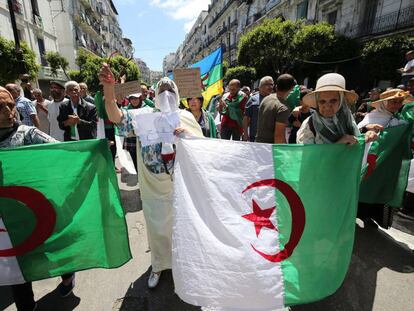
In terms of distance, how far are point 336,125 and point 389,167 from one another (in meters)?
1.41

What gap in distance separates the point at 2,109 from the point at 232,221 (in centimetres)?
176

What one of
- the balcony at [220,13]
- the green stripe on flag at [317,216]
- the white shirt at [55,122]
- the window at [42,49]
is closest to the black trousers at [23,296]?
the green stripe on flag at [317,216]

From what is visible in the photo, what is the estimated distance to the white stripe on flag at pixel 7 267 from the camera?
6.11 feet

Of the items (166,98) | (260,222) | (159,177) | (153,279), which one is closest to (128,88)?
(166,98)

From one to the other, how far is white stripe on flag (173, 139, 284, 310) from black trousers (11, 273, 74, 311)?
126cm

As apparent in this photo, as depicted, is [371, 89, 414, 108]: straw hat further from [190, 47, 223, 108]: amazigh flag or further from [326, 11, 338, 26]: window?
[326, 11, 338, 26]: window

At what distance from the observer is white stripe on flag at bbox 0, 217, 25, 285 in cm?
186

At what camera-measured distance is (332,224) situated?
196 cm

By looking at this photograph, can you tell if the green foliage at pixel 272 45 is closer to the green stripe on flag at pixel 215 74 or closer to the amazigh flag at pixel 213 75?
the amazigh flag at pixel 213 75

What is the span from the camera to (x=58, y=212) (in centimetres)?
195

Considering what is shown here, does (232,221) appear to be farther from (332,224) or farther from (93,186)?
(93,186)

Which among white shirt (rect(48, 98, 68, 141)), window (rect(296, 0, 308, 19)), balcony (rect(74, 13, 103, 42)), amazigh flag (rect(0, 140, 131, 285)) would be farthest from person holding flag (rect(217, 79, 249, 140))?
balcony (rect(74, 13, 103, 42))

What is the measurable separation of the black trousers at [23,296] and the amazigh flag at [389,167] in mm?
3335

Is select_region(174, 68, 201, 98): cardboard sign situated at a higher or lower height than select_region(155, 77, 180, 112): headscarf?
higher
